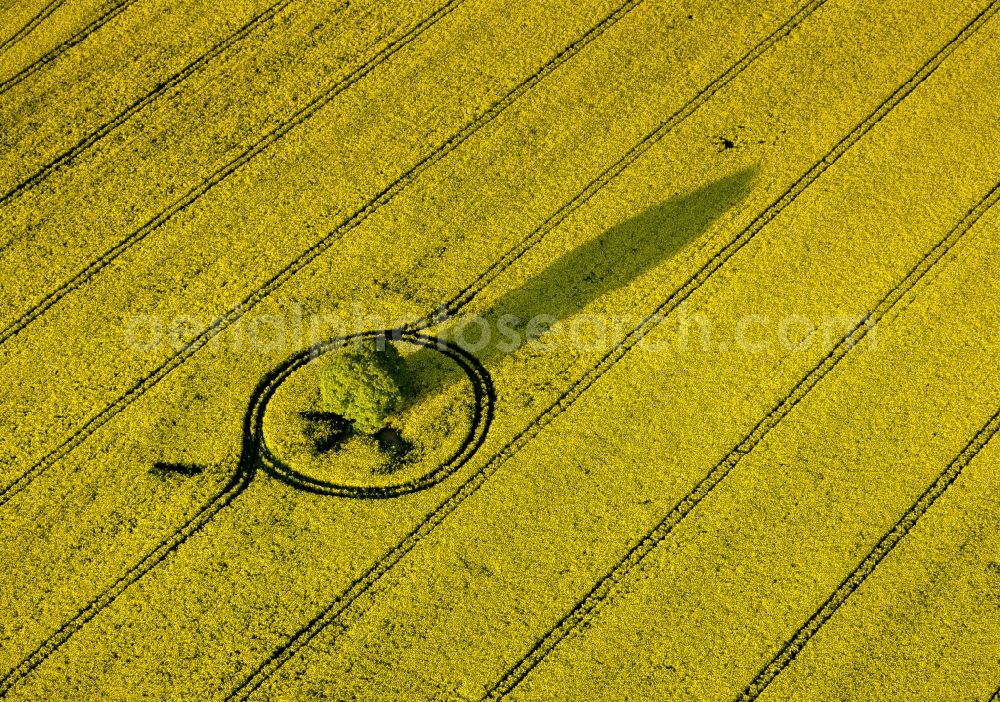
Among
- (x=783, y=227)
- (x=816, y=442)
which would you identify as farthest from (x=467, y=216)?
(x=816, y=442)

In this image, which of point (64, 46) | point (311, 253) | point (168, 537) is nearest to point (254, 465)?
point (168, 537)

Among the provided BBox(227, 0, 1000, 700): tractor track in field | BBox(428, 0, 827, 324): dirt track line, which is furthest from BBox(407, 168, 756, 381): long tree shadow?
BBox(227, 0, 1000, 700): tractor track in field

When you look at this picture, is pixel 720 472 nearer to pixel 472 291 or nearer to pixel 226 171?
pixel 472 291

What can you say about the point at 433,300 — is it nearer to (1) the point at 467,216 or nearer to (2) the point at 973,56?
(1) the point at 467,216

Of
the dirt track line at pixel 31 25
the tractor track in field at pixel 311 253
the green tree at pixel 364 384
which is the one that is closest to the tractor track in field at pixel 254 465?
the green tree at pixel 364 384

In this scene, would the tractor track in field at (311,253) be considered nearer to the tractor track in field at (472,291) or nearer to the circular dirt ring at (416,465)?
the circular dirt ring at (416,465)

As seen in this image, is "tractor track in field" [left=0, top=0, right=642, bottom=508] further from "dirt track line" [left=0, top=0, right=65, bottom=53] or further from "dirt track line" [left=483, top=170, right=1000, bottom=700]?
"dirt track line" [left=0, top=0, right=65, bottom=53]

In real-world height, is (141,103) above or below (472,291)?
above
